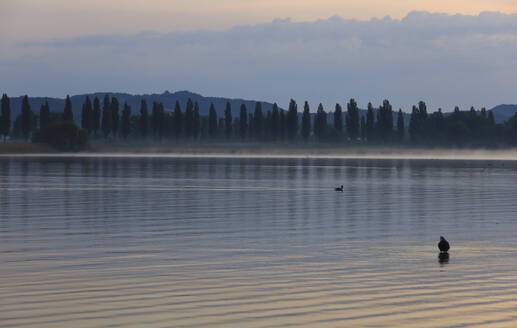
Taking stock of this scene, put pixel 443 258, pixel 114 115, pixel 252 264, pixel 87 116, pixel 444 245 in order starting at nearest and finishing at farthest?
pixel 252 264, pixel 443 258, pixel 444 245, pixel 87 116, pixel 114 115

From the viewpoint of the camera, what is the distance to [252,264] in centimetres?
2216

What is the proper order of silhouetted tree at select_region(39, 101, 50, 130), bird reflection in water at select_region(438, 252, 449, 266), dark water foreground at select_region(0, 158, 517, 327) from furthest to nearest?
silhouetted tree at select_region(39, 101, 50, 130) → bird reflection in water at select_region(438, 252, 449, 266) → dark water foreground at select_region(0, 158, 517, 327)

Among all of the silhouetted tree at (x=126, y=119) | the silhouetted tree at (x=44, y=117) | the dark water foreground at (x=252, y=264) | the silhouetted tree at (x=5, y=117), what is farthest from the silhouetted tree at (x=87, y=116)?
the dark water foreground at (x=252, y=264)

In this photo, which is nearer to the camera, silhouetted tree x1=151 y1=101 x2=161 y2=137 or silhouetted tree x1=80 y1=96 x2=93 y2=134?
silhouetted tree x1=80 y1=96 x2=93 y2=134

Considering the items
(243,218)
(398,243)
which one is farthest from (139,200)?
(398,243)

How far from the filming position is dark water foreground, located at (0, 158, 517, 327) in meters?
15.9

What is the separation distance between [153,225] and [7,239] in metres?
6.91

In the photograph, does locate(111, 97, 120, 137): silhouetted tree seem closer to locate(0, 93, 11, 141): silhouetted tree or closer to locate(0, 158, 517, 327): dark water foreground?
locate(0, 93, 11, 141): silhouetted tree

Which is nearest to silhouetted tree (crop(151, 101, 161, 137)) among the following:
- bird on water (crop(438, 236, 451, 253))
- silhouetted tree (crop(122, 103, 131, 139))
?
silhouetted tree (crop(122, 103, 131, 139))

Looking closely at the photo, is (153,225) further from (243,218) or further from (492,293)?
(492,293)

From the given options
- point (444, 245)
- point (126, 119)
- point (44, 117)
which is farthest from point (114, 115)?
point (444, 245)

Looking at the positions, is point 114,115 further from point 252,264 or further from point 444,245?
point 252,264

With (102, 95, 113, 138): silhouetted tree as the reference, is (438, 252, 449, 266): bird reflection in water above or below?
below

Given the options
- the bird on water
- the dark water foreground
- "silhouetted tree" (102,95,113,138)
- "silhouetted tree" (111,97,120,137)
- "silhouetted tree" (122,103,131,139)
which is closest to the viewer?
the dark water foreground
